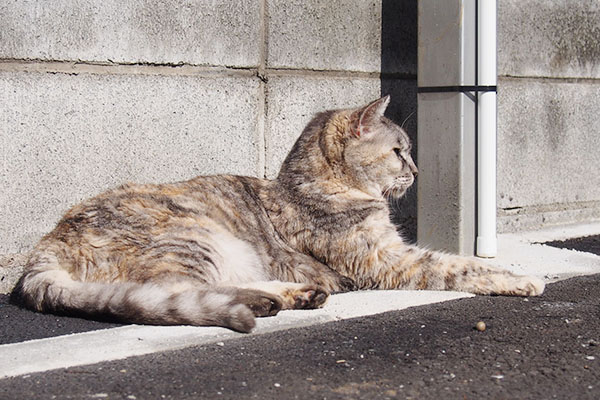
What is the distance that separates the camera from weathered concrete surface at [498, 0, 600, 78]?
6613mm

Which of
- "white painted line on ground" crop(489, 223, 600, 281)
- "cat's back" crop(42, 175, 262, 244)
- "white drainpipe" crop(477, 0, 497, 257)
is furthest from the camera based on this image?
"white drainpipe" crop(477, 0, 497, 257)

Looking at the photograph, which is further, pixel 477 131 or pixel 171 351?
pixel 477 131

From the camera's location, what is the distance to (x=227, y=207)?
4727mm

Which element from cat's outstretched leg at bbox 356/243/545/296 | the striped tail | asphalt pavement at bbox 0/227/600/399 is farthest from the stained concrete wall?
cat's outstretched leg at bbox 356/243/545/296

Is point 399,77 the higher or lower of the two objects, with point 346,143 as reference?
higher

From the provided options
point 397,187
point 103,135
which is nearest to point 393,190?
point 397,187

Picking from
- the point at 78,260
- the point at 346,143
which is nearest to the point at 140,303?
the point at 78,260

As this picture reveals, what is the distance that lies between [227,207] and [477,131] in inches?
70.8

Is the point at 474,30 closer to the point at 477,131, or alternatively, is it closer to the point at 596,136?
the point at 477,131

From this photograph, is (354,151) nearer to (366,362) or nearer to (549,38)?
(366,362)

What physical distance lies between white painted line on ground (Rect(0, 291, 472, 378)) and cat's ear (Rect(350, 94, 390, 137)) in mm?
1207

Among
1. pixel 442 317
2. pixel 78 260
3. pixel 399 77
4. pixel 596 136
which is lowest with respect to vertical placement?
pixel 442 317

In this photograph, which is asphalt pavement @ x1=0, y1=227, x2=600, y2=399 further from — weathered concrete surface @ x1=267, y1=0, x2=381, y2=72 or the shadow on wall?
weathered concrete surface @ x1=267, y1=0, x2=381, y2=72

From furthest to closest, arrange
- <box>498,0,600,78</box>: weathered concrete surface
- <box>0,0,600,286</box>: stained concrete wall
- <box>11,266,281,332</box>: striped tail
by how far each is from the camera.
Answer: <box>498,0,600,78</box>: weathered concrete surface, <box>0,0,600,286</box>: stained concrete wall, <box>11,266,281,332</box>: striped tail
